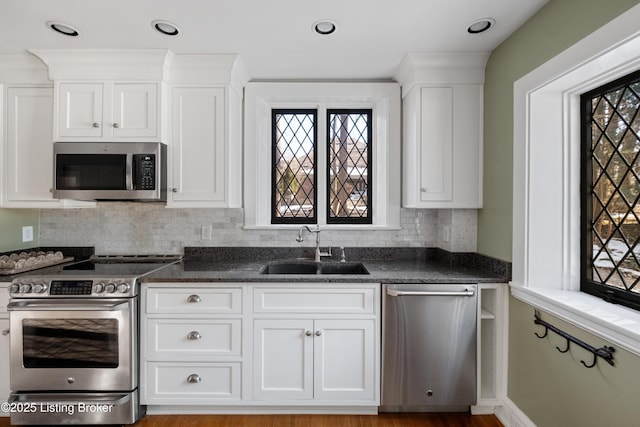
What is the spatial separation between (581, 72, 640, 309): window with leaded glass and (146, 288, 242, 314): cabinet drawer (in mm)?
1969

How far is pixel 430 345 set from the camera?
2045 millimetres

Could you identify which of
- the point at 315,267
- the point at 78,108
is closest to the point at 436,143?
the point at 315,267

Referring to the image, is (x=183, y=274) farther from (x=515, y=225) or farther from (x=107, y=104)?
(x=515, y=225)

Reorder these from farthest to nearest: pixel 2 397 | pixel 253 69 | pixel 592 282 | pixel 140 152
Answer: pixel 253 69, pixel 140 152, pixel 2 397, pixel 592 282

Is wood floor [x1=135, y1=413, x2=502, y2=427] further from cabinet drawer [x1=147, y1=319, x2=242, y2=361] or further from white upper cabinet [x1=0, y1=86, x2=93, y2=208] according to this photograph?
white upper cabinet [x1=0, y1=86, x2=93, y2=208]

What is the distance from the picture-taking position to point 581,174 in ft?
5.84

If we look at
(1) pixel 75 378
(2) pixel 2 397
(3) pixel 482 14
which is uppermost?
(3) pixel 482 14

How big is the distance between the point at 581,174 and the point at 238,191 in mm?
2180

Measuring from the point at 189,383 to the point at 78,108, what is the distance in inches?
78.7

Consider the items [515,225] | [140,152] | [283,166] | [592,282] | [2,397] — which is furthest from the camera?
[283,166]

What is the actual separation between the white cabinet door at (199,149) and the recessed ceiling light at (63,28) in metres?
0.64

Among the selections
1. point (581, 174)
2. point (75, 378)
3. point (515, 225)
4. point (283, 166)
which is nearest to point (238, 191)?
point (283, 166)

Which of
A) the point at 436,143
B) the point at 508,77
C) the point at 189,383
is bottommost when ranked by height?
the point at 189,383

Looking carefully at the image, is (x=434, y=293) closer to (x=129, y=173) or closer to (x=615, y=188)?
(x=615, y=188)
